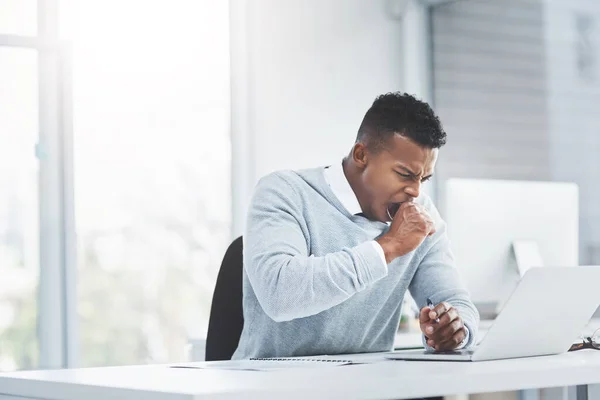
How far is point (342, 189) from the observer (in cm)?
227

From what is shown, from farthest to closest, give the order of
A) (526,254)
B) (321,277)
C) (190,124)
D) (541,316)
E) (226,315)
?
(190,124) < (526,254) < (226,315) < (321,277) < (541,316)

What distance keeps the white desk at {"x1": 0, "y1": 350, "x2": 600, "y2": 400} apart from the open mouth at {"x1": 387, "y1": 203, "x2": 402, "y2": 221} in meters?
0.56

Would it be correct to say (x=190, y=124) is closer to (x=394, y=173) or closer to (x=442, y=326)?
(x=394, y=173)

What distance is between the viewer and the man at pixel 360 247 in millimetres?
1972

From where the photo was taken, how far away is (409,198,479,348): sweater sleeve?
2219mm

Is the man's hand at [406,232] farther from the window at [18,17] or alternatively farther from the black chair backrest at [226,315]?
the window at [18,17]

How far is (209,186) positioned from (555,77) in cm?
167

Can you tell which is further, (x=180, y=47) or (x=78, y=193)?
(x=180, y=47)

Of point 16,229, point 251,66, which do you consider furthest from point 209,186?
point 16,229

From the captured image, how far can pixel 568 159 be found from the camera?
427 cm

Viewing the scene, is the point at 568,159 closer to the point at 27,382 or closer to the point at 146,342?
the point at 146,342

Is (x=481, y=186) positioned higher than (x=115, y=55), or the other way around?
(x=115, y=55)

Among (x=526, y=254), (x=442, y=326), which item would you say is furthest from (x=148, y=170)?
(x=442, y=326)

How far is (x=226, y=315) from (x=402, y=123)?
63 cm
